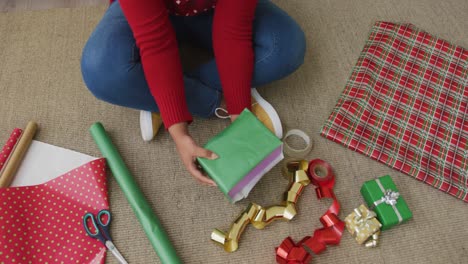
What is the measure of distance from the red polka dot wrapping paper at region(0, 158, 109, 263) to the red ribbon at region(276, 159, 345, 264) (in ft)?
1.37

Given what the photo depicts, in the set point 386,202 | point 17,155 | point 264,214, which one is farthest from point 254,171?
point 17,155

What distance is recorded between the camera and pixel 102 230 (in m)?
0.83

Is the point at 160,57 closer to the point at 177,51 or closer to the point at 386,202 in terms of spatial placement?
the point at 177,51

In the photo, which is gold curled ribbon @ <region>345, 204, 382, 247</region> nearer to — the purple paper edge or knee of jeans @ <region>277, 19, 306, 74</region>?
the purple paper edge

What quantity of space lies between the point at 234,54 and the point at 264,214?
383 millimetres

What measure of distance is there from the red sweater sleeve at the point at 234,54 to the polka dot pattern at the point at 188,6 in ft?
0.12

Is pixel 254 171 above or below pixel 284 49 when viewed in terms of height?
below

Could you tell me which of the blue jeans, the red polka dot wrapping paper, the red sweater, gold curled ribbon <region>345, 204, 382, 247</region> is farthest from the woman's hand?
gold curled ribbon <region>345, 204, 382, 247</region>

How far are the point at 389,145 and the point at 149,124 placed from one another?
2.13 ft

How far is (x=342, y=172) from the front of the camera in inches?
37.5

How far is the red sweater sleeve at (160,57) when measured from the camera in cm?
72

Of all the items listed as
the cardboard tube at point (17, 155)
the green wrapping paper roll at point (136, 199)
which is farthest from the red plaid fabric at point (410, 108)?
the cardboard tube at point (17, 155)

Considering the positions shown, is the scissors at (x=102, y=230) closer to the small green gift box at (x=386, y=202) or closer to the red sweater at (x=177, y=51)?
the red sweater at (x=177, y=51)

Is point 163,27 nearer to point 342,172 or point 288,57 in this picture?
point 288,57
